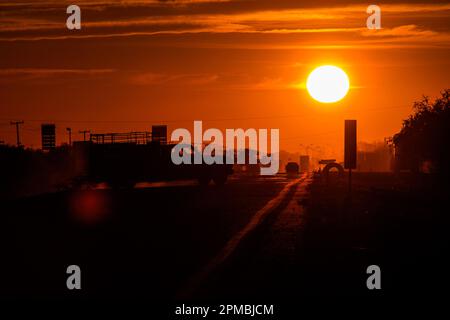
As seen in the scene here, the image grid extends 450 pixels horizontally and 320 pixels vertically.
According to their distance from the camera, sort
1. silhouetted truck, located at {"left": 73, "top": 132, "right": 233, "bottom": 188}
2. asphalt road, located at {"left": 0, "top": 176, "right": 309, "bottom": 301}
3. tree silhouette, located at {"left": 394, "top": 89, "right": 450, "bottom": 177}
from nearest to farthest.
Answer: asphalt road, located at {"left": 0, "top": 176, "right": 309, "bottom": 301}
silhouetted truck, located at {"left": 73, "top": 132, "right": 233, "bottom": 188}
tree silhouette, located at {"left": 394, "top": 89, "right": 450, "bottom": 177}

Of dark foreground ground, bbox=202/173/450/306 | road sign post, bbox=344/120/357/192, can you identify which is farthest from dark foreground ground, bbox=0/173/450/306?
road sign post, bbox=344/120/357/192

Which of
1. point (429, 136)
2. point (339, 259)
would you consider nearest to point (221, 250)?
point (339, 259)

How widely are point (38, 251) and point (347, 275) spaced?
17.9 ft

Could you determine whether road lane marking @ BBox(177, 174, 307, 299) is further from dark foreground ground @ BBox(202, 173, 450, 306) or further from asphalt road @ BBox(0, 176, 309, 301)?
dark foreground ground @ BBox(202, 173, 450, 306)

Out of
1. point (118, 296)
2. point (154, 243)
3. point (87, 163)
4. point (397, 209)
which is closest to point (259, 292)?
point (118, 296)

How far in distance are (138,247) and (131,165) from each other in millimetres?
28024

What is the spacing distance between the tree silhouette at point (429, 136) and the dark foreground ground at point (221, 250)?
120 feet

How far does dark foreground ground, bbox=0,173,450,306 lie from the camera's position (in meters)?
8.86

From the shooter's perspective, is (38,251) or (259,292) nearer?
(259,292)

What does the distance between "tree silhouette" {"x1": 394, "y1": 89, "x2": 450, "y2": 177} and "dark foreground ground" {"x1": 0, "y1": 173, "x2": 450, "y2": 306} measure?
36.5 metres

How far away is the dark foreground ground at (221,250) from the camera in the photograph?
8859 millimetres

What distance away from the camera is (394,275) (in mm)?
9930

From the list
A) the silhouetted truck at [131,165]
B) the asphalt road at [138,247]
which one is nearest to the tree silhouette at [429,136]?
the silhouetted truck at [131,165]
